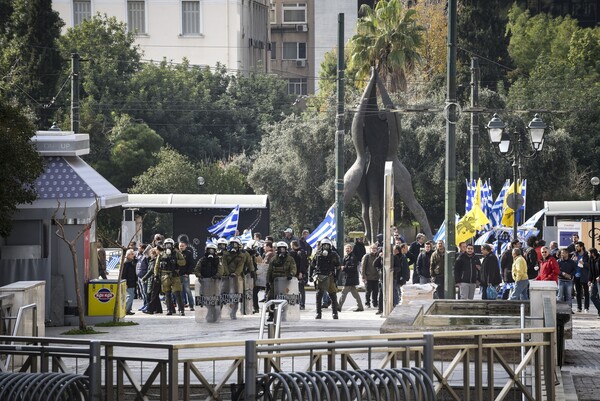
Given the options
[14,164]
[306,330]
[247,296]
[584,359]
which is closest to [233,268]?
[247,296]

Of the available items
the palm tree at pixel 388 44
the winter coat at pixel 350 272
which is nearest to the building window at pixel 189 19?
the palm tree at pixel 388 44

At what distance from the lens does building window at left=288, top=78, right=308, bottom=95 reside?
124 m

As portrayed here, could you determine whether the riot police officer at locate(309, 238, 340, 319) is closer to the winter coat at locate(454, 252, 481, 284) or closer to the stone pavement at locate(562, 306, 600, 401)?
the winter coat at locate(454, 252, 481, 284)

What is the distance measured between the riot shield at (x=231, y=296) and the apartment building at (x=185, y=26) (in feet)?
254

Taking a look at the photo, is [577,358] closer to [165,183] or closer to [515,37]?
[165,183]

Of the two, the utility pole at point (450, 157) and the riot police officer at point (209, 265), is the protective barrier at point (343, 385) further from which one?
the riot police officer at point (209, 265)

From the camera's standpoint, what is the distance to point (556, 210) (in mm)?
46000

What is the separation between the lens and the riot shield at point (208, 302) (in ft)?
93.7

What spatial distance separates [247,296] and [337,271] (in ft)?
6.06

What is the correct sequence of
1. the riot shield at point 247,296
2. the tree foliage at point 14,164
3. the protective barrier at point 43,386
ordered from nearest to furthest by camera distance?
the protective barrier at point 43,386 < the tree foliage at point 14,164 < the riot shield at point 247,296

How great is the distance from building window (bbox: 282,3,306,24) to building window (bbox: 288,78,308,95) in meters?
4.63

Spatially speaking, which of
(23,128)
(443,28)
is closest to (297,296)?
(23,128)

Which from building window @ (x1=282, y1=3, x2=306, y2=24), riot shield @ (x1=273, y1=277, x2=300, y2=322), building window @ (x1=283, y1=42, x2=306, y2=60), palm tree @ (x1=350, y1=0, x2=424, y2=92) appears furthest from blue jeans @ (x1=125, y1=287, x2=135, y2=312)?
building window @ (x1=283, y1=42, x2=306, y2=60)

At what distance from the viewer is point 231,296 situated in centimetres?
2914
